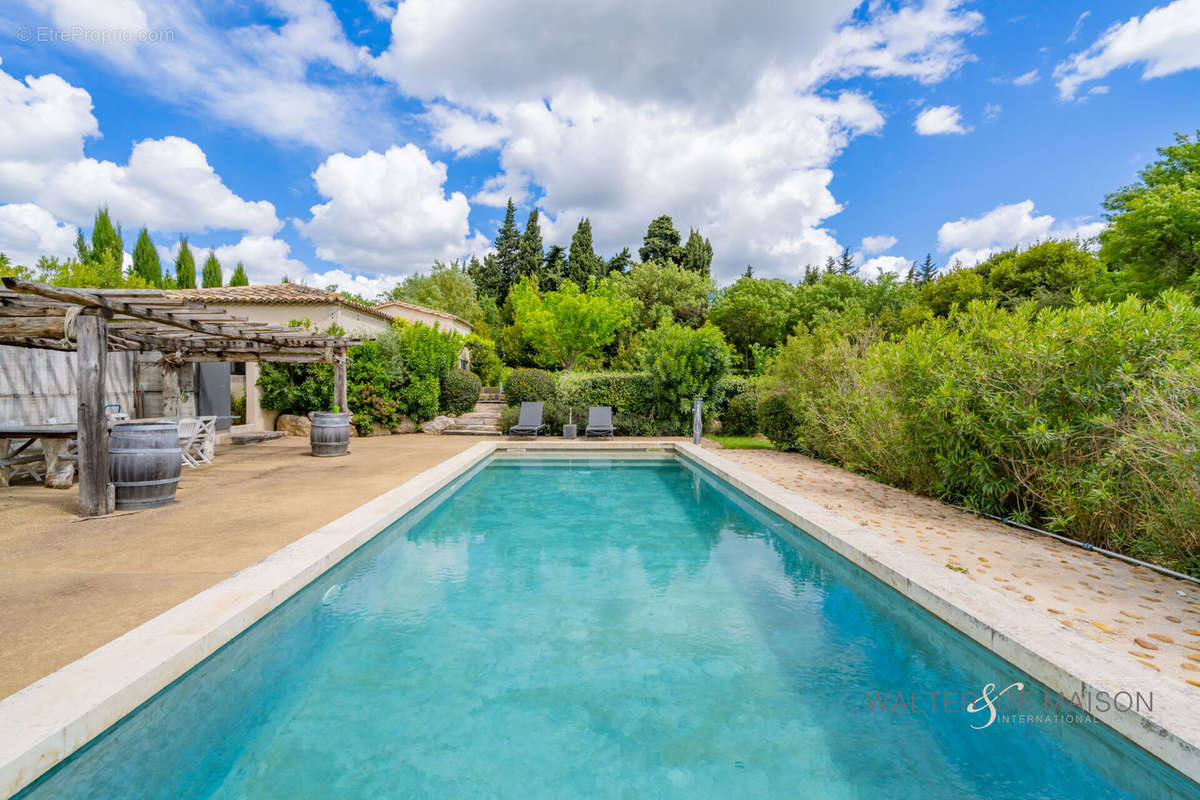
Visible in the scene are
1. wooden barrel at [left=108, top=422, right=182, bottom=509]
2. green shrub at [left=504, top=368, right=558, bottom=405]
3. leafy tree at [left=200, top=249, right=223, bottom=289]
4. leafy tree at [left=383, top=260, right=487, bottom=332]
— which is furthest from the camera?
leafy tree at [left=200, top=249, right=223, bottom=289]

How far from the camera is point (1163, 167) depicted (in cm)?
2078

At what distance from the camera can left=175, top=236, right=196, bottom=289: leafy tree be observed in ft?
126

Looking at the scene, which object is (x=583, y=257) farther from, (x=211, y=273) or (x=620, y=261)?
(x=211, y=273)

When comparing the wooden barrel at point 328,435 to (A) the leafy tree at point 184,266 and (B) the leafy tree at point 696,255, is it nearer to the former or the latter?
(B) the leafy tree at point 696,255

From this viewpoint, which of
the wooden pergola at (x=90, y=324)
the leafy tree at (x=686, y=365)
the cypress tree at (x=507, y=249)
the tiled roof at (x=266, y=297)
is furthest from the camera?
the cypress tree at (x=507, y=249)

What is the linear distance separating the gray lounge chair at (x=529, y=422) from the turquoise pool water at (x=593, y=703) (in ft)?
31.0

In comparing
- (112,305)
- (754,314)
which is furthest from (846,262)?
(112,305)

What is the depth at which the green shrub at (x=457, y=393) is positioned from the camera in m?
17.7

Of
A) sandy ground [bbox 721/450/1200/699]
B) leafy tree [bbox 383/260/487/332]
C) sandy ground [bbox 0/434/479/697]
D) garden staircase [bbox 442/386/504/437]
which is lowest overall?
sandy ground [bbox 721/450/1200/699]

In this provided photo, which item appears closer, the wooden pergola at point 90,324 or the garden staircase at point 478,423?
the wooden pergola at point 90,324

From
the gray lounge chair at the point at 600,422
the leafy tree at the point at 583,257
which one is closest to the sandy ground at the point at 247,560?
the gray lounge chair at the point at 600,422

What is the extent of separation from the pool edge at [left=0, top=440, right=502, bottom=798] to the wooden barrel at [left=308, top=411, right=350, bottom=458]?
6.23 m

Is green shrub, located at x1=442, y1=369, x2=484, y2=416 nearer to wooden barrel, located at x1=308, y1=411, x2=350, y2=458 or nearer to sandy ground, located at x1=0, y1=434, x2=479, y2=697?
wooden barrel, located at x1=308, y1=411, x2=350, y2=458

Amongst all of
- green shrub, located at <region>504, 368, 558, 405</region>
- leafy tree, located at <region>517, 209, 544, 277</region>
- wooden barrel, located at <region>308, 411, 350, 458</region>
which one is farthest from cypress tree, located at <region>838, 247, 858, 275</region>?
wooden barrel, located at <region>308, 411, 350, 458</region>
